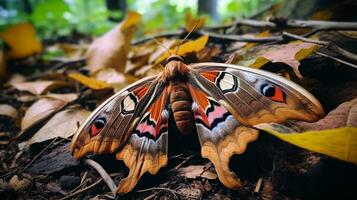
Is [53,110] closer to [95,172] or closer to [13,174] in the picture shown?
[13,174]

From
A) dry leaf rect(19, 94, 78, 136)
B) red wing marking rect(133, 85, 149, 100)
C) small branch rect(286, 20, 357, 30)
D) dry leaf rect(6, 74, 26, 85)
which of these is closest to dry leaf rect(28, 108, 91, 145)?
dry leaf rect(19, 94, 78, 136)

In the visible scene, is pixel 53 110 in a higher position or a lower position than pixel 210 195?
higher

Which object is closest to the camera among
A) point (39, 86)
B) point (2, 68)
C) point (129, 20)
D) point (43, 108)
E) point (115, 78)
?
point (43, 108)

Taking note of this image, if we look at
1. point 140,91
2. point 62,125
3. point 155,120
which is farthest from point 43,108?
point 155,120

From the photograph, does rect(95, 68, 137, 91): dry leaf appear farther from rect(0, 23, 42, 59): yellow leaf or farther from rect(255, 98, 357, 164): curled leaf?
rect(0, 23, 42, 59): yellow leaf

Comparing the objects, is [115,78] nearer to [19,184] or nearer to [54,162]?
[54,162]

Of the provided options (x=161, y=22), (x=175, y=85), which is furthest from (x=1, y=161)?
(x=161, y=22)
